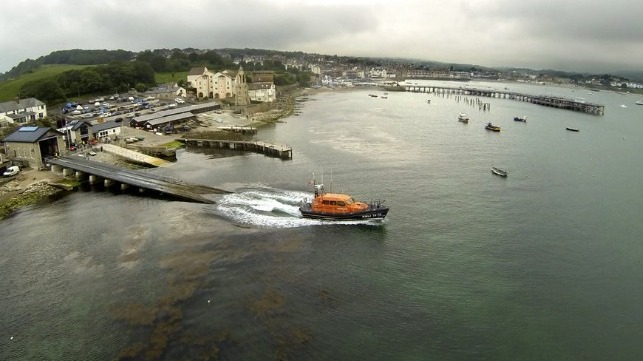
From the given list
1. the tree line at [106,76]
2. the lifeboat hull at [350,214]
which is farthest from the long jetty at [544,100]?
the lifeboat hull at [350,214]

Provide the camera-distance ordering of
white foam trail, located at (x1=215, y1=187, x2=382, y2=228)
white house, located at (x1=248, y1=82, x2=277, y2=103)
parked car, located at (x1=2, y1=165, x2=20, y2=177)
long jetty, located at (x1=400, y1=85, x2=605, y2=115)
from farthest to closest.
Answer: long jetty, located at (x1=400, y1=85, x2=605, y2=115), white house, located at (x1=248, y1=82, x2=277, y2=103), parked car, located at (x1=2, y1=165, x2=20, y2=177), white foam trail, located at (x1=215, y1=187, x2=382, y2=228)

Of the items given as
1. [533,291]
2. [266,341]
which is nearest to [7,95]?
[266,341]

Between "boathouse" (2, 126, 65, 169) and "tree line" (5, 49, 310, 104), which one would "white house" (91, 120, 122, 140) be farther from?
"tree line" (5, 49, 310, 104)

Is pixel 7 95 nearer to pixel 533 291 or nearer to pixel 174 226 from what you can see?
pixel 174 226

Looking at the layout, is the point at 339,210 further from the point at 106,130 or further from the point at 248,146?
the point at 106,130

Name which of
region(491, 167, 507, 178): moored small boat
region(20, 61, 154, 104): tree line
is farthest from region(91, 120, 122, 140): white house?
region(491, 167, 507, 178): moored small boat

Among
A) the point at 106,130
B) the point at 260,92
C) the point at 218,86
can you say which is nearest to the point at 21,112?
the point at 106,130
